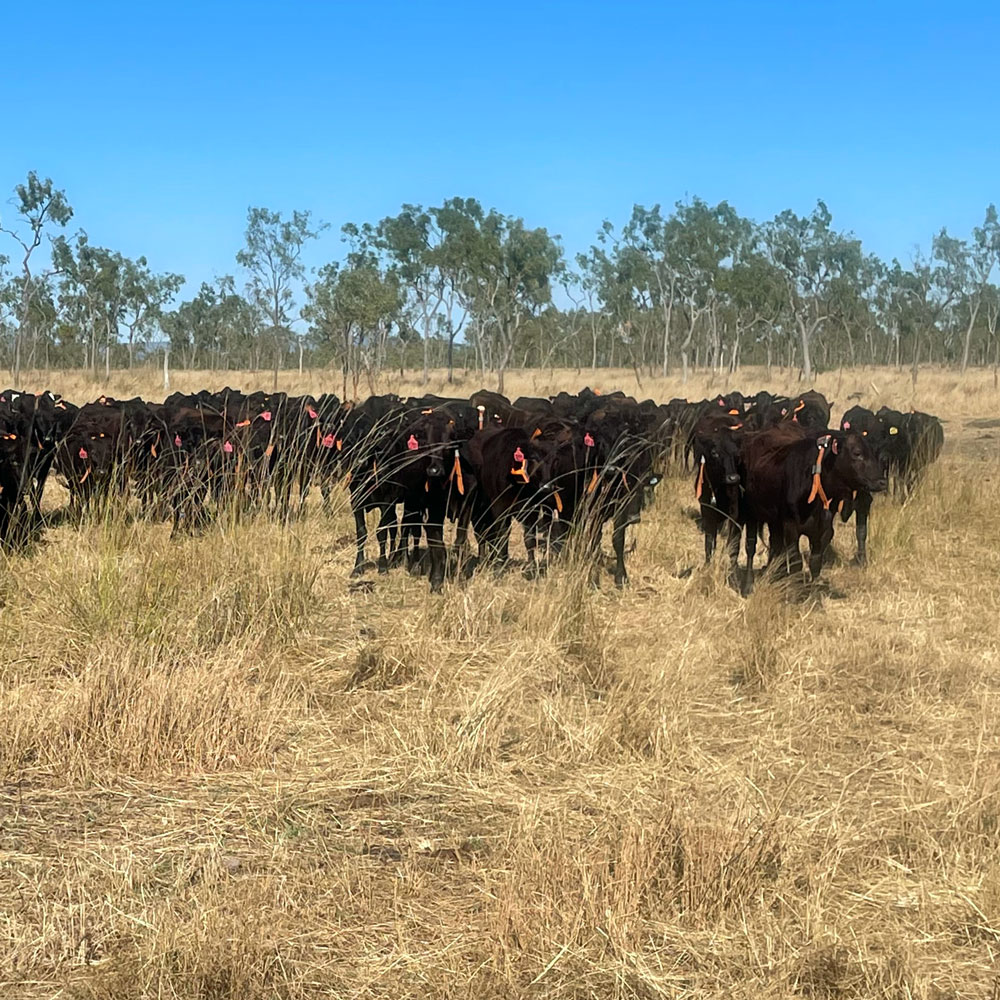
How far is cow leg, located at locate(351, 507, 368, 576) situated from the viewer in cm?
934

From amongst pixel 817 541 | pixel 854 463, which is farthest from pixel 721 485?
pixel 854 463

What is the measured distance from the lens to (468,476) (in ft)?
31.7

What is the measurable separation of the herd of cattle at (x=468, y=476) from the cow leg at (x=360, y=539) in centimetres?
2

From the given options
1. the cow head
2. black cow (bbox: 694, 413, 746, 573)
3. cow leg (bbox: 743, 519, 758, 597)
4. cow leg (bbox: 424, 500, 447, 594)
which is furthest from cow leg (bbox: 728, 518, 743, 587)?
cow leg (bbox: 424, 500, 447, 594)

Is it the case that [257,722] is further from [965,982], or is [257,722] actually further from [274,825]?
[965,982]

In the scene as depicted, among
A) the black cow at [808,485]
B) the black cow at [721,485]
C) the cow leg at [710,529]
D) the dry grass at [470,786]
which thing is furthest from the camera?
the cow leg at [710,529]

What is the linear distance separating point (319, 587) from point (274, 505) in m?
0.67

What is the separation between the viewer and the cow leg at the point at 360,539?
9.34 metres

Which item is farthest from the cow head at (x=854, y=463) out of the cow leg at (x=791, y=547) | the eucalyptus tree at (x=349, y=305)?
the eucalyptus tree at (x=349, y=305)

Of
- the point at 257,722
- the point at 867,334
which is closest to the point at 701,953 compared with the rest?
the point at 257,722

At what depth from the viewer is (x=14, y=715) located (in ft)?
16.2

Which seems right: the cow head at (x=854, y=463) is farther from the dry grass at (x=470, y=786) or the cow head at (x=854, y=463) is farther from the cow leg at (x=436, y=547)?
the cow leg at (x=436, y=547)

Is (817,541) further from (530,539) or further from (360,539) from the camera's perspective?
(360,539)

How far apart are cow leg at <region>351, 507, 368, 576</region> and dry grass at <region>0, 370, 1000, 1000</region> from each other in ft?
4.66
